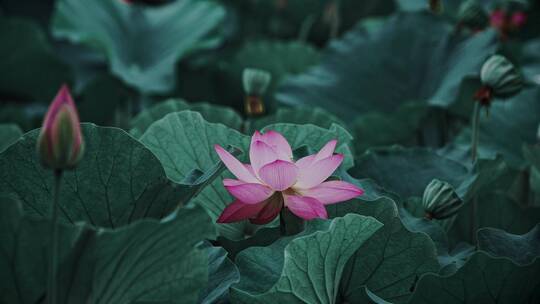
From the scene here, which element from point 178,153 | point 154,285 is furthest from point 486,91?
point 154,285

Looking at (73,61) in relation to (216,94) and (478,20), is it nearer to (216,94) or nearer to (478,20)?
(216,94)

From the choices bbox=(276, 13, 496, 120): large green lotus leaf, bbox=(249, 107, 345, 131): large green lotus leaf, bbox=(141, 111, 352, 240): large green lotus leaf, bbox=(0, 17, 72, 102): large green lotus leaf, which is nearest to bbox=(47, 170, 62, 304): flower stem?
bbox=(141, 111, 352, 240): large green lotus leaf

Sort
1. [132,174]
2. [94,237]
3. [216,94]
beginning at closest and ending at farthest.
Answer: [94,237] → [132,174] → [216,94]

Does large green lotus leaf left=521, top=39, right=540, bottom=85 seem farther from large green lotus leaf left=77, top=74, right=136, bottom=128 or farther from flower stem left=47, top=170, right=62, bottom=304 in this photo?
flower stem left=47, top=170, right=62, bottom=304

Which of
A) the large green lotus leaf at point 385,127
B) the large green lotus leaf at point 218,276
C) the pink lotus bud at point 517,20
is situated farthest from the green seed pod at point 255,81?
the pink lotus bud at point 517,20

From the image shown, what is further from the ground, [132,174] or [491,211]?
[132,174]

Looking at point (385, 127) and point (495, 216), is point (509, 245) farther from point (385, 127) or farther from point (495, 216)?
point (385, 127)

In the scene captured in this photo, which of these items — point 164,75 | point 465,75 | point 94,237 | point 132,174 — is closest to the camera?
point 94,237
